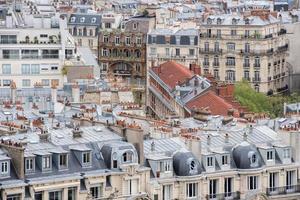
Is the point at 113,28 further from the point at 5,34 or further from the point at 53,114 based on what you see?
the point at 53,114

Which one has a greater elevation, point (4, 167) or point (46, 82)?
point (4, 167)

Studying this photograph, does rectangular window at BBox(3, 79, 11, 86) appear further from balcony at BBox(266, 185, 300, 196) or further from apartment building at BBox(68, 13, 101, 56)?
balcony at BBox(266, 185, 300, 196)

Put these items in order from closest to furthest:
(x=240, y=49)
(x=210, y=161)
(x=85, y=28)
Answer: (x=210, y=161) < (x=240, y=49) < (x=85, y=28)

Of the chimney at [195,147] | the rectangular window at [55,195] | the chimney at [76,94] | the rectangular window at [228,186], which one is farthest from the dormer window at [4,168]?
the chimney at [76,94]

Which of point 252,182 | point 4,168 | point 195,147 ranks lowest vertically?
point 252,182

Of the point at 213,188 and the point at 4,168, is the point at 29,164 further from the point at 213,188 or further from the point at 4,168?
the point at 213,188

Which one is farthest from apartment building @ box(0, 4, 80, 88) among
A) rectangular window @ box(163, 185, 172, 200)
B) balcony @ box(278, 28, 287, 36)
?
rectangular window @ box(163, 185, 172, 200)

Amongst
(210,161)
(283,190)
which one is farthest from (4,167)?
(283,190)

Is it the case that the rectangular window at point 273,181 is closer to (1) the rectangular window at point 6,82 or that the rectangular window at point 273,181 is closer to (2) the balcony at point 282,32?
(1) the rectangular window at point 6,82
